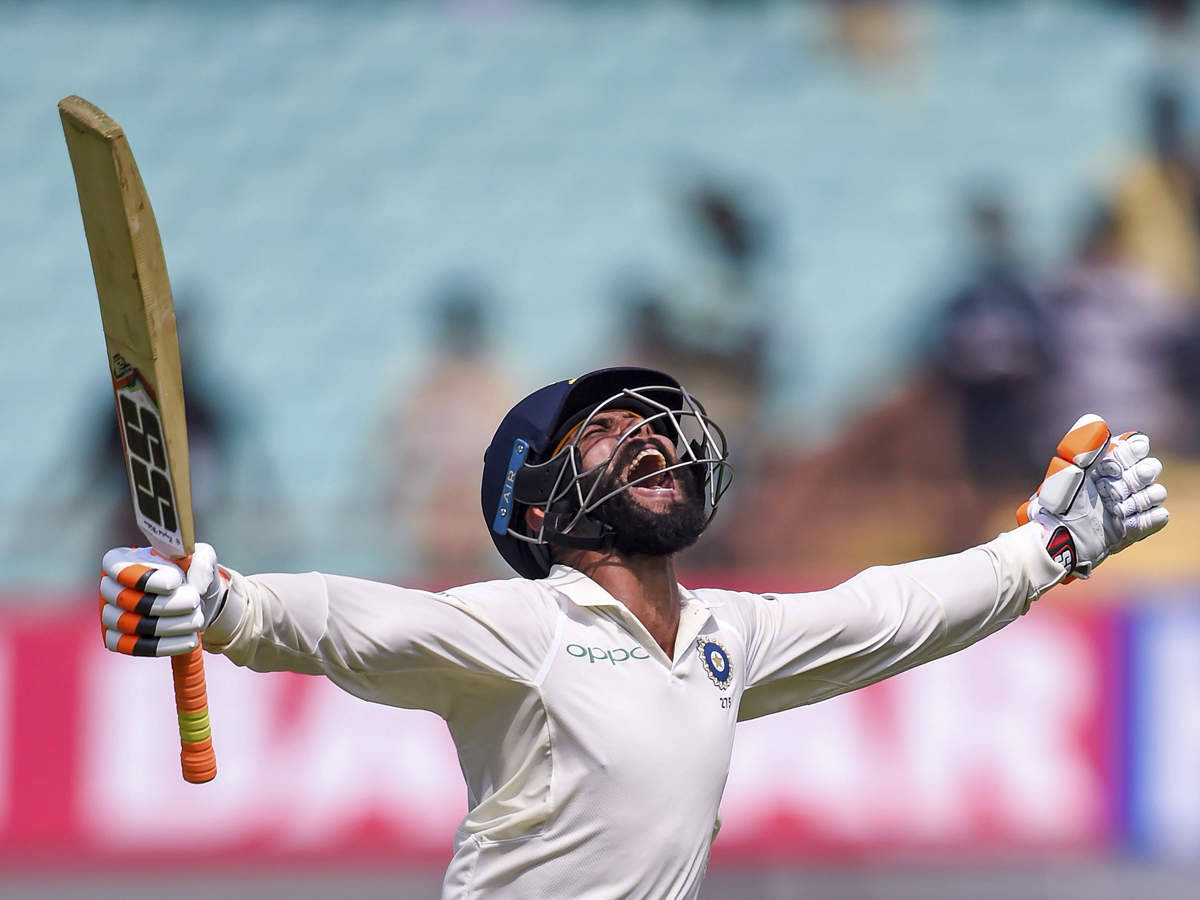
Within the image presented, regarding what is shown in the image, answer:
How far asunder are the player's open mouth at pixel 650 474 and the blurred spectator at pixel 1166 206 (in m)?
8.37

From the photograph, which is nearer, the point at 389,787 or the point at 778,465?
the point at 389,787

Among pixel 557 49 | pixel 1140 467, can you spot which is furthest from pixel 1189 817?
pixel 557 49

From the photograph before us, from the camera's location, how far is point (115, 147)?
2.74 meters

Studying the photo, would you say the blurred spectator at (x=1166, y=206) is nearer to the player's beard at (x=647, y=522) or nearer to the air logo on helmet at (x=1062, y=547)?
the air logo on helmet at (x=1062, y=547)

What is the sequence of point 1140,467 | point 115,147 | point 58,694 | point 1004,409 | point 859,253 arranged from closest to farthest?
point 115,147, point 1140,467, point 58,694, point 1004,409, point 859,253

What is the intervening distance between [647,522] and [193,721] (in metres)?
0.94

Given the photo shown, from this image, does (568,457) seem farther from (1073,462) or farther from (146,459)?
(1073,462)

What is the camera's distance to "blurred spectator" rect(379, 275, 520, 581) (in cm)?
932

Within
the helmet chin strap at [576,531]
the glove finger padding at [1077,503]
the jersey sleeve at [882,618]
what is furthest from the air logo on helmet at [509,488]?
the glove finger padding at [1077,503]

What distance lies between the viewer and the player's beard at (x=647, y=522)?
3246mm

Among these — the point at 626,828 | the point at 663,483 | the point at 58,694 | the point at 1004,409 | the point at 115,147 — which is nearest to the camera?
the point at 115,147

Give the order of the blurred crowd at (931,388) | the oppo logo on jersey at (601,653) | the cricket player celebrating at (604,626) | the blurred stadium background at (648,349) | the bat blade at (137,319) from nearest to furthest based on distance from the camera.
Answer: the bat blade at (137,319) → the cricket player celebrating at (604,626) → the oppo logo on jersey at (601,653) → the blurred stadium background at (648,349) → the blurred crowd at (931,388)

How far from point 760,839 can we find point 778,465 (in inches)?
126

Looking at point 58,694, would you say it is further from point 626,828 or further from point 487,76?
point 487,76
